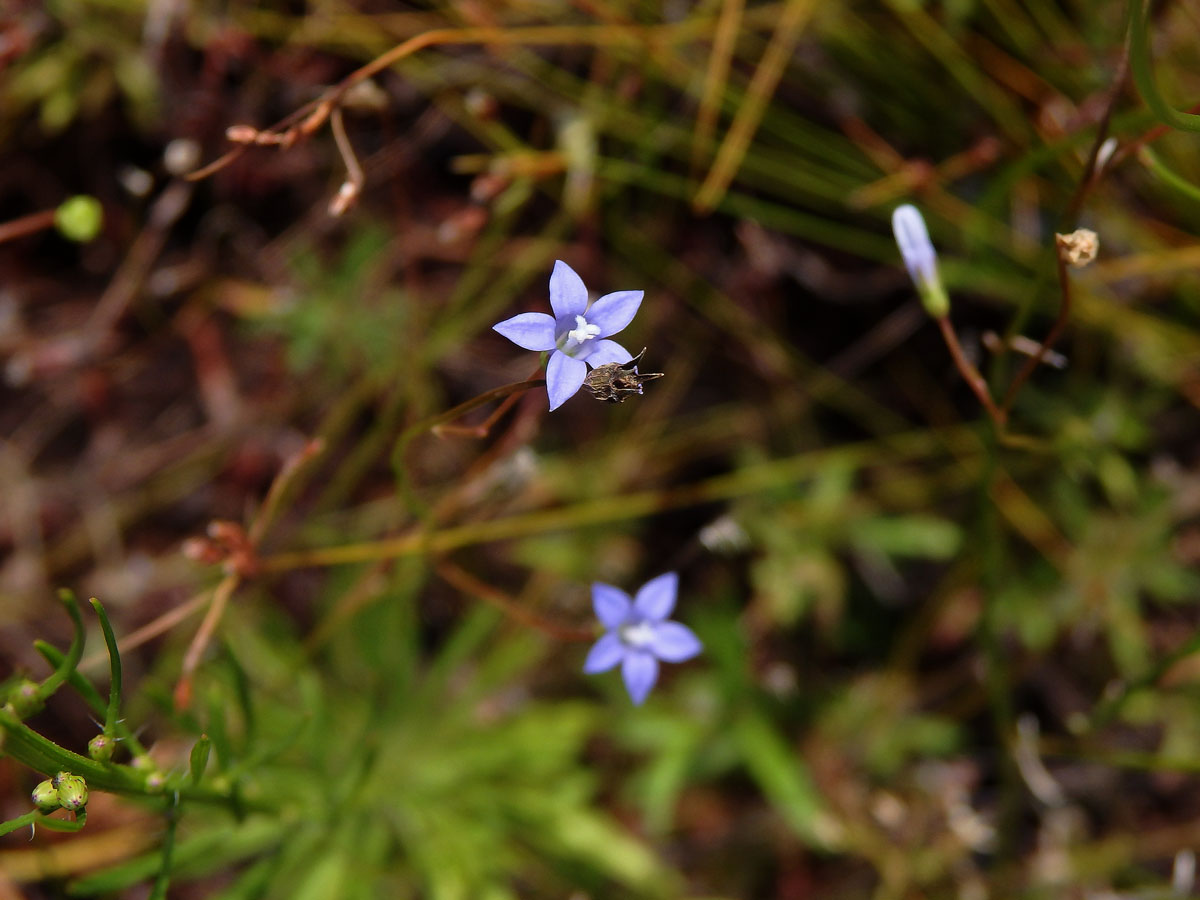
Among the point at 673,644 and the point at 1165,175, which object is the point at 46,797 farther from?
the point at 1165,175

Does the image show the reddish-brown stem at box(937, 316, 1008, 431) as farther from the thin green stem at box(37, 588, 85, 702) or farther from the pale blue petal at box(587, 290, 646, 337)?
the thin green stem at box(37, 588, 85, 702)

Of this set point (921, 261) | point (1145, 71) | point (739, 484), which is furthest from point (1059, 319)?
point (739, 484)

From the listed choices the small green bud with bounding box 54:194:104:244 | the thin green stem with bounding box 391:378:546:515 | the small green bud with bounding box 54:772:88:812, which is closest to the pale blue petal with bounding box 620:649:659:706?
the thin green stem with bounding box 391:378:546:515

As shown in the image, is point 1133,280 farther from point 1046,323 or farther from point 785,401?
point 785,401

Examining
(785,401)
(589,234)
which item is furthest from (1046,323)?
(589,234)

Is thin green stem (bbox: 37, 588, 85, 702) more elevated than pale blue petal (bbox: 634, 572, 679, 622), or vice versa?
thin green stem (bbox: 37, 588, 85, 702)
